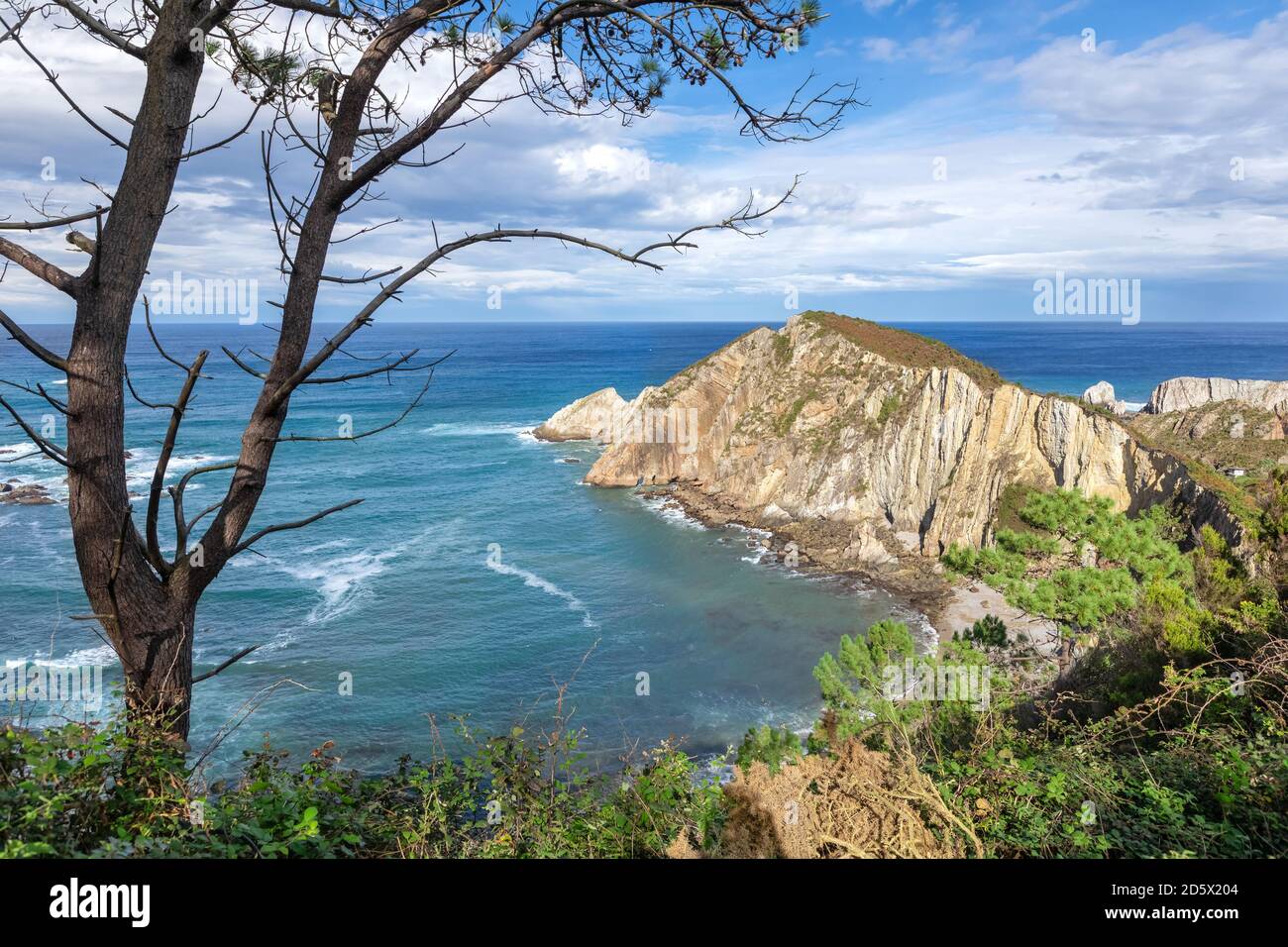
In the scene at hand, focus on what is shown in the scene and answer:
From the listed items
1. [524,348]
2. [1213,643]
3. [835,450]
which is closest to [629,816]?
[1213,643]

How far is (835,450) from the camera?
44.9 m

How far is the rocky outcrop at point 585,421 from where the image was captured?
235 feet

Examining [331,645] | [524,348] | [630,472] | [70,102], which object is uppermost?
[524,348]

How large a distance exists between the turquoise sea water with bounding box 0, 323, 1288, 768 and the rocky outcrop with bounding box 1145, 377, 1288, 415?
54.8 meters

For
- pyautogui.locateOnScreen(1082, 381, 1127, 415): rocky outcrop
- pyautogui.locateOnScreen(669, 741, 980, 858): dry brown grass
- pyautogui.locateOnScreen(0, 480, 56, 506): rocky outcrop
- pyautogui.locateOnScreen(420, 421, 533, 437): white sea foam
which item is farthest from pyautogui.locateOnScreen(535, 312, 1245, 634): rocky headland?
pyautogui.locateOnScreen(1082, 381, 1127, 415): rocky outcrop

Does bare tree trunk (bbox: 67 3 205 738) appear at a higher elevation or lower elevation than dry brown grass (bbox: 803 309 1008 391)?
lower

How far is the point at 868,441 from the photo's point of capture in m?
44.2

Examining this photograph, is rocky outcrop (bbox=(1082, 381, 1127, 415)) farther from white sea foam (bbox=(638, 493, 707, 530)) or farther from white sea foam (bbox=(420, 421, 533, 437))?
white sea foam (bbox=(420, 421, 533, 437))

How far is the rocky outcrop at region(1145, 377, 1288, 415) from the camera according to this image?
6669 cm

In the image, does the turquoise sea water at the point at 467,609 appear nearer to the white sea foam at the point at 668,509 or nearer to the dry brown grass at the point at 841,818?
the white sea foam at the point at 668,509

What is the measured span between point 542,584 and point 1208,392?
71.7m

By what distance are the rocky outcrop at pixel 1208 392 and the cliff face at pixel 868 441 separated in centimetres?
3634
